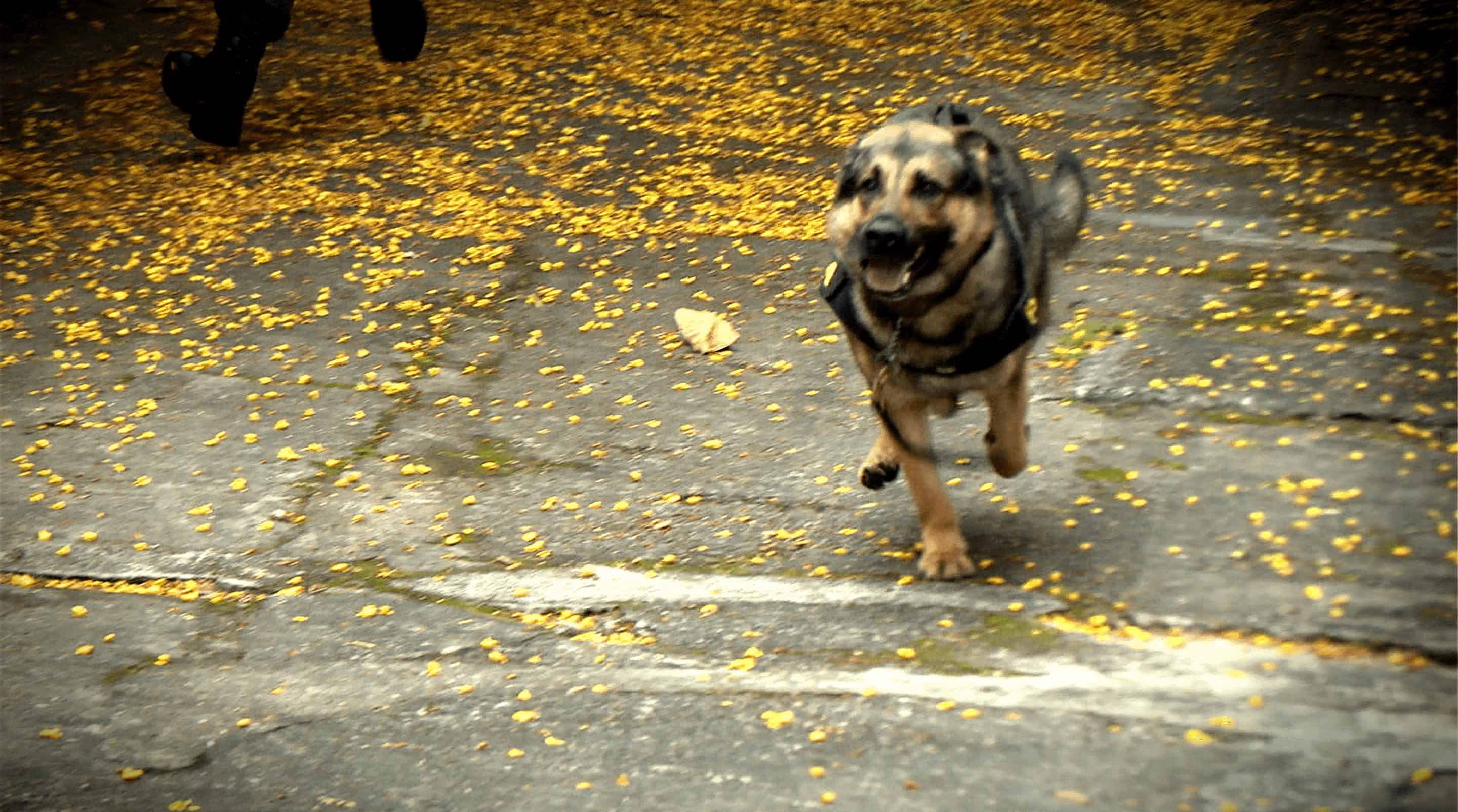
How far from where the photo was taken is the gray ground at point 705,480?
A: 4.41m

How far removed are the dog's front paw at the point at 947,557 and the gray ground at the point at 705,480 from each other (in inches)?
4.8

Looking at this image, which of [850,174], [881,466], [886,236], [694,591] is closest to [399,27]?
[881,466]

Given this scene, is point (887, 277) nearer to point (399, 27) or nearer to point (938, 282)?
point (938, 282)

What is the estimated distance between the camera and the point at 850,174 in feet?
15.7

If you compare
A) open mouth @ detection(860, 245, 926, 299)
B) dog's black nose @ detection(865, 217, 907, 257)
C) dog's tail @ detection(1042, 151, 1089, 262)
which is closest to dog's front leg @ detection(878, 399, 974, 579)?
open mouth @ detection(860, 245, 926, 299)

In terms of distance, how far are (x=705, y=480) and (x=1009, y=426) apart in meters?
1.42

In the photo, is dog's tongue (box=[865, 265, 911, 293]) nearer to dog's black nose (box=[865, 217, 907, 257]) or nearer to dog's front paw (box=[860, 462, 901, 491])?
dog's black nose (box=[865, 217, 907, 257])

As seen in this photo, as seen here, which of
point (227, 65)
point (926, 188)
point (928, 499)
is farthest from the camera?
point (227, 65)

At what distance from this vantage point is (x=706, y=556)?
221 inches

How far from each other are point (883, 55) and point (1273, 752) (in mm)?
9409

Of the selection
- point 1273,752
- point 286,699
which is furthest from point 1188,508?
point 286,699

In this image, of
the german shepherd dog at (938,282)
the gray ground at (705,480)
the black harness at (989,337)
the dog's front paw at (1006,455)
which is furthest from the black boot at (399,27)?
the dog's front paw at (1006,455)

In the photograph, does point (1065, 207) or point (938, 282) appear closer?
point (938, 282)

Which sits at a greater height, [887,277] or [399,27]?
[887,277]
